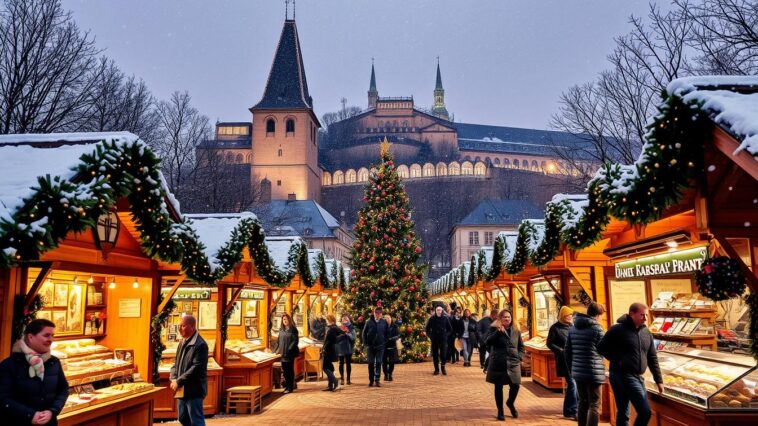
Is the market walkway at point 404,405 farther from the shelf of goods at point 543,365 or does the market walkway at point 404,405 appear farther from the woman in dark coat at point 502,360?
the woman in dark coat at point 502,360

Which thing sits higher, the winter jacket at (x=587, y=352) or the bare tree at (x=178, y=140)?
the bare tree at (x=178, y=140)

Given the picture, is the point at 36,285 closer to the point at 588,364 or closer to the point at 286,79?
the point at 588,364

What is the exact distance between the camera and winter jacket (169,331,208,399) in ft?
22.1

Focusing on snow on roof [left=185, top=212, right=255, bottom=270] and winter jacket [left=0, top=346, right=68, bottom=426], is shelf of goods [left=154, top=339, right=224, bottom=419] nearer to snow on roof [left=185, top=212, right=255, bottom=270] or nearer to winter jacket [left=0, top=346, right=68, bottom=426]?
snow on roof [left=185, top=212, right=255, bottom=270]

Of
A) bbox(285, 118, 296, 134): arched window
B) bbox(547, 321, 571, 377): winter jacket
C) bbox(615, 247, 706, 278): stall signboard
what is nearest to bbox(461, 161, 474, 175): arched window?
bbox(285, 118, 296, 134): arched window

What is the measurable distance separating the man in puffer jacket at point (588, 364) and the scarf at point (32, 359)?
565 cm

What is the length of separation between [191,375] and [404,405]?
16.8ft

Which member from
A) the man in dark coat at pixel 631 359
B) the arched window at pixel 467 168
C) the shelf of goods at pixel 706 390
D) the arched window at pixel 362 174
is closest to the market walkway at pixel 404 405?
the shelf of goods at pixel 706 390

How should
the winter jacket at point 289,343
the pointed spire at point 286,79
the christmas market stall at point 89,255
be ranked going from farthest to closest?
1. the pointed spire at point 286,79
2. the winter jacket at point 289,343
3. the christmas market stall at point 89,255

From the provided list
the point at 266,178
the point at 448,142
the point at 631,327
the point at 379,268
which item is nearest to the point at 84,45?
the point at 379,268

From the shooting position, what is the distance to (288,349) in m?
12.4

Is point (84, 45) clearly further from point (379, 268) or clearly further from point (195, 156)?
point (195, 156)

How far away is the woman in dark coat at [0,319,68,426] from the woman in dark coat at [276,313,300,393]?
763 cm

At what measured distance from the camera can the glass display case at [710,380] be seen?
5.71m
